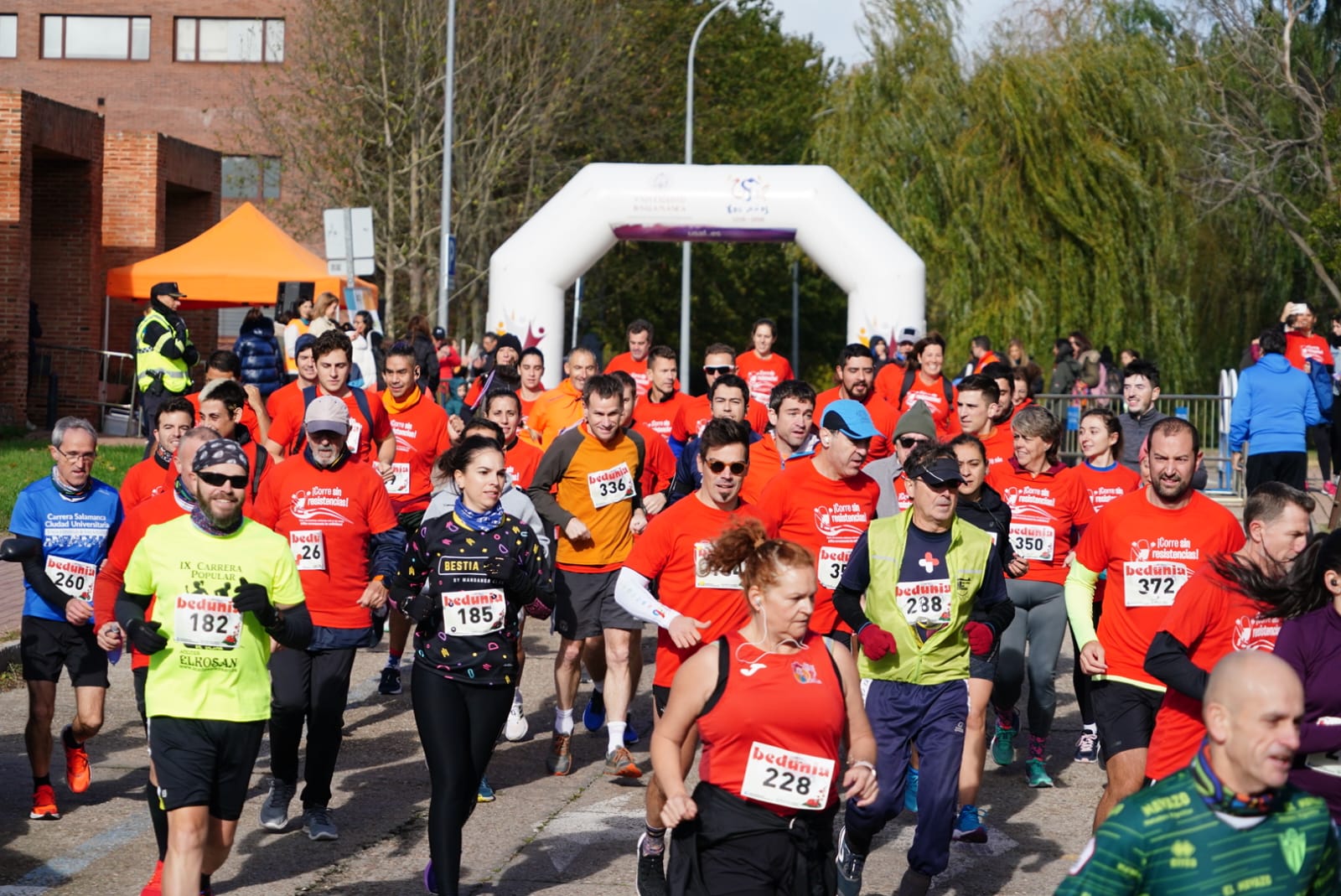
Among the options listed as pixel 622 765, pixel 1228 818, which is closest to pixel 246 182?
pixel 622 765

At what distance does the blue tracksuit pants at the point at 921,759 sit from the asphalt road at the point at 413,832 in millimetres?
753

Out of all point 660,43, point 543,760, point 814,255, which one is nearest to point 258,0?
point 660,43

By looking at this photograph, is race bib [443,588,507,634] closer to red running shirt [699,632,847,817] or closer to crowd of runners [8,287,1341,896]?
crowd of runners [8,287,1341,896]

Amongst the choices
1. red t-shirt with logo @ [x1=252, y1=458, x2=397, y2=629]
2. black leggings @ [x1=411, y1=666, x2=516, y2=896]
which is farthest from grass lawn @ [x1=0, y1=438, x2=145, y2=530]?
black leggings @ [x1=411, y1=666, x2=516, y2=896]

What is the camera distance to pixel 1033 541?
29.3 ft

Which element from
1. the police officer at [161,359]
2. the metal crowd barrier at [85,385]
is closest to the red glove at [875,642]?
the police officer at [161,359]

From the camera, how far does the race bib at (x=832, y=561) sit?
7.66 m

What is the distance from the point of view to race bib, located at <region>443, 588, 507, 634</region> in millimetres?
6801

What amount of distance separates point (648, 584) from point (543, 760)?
2374 millimetres

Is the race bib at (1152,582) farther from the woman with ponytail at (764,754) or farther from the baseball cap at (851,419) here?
the woman with ponytail at (764,754)

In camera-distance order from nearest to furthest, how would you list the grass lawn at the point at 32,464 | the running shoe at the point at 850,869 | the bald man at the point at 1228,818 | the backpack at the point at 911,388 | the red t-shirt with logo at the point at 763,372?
the bald man at the point at 1228,818 < the running shoe at the point at 850,869 < the backpack at the point at 911,388 < the red t-shirt with logo at the point at 763,372 < the grass lawn at the point at 32,464

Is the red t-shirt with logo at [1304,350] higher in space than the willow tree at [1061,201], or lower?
lower

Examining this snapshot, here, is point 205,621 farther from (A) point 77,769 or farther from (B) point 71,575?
(A) point 77,769

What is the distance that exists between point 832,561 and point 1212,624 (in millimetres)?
2173
